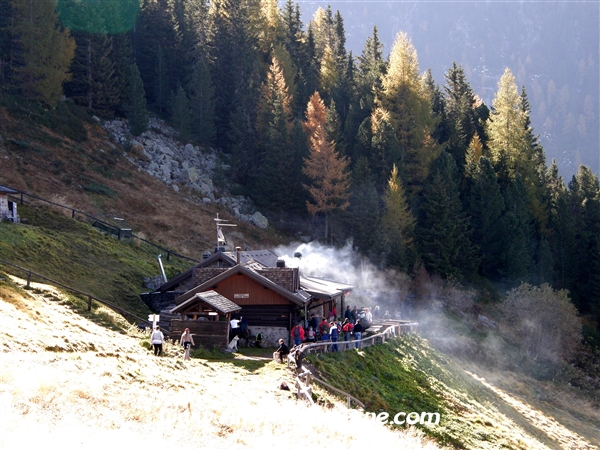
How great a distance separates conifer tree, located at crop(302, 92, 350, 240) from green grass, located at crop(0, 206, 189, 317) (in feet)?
60.1

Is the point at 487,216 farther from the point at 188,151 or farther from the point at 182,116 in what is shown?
the point at 182,116

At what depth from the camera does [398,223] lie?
54.8 m

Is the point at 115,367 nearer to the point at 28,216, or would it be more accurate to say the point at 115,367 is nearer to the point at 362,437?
the point at 362,437

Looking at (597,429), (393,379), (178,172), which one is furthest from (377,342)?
(178,172)

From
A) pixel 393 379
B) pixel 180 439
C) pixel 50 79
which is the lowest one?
pixel 393 379

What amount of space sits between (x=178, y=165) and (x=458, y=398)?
39.0 m

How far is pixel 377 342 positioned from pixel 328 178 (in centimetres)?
2733

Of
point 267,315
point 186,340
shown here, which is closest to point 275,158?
point 267,315

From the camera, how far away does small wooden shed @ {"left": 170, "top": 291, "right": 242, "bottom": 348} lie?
86.1 ft

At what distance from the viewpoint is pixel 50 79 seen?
55.3 metres

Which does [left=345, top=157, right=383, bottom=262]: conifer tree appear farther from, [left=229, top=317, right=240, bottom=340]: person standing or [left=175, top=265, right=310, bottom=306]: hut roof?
[left=229, top=317, right=240, bottom=340]: person standing

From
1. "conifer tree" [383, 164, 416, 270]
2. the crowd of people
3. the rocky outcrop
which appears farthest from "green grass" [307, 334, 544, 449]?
the rocky outcrop

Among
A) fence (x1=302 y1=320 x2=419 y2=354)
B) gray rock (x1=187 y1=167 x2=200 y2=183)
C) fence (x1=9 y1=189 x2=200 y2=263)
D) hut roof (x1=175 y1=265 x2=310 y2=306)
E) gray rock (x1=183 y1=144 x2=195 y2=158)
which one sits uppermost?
gray rock (x1=183 y1=144 x2=195 y2=158)

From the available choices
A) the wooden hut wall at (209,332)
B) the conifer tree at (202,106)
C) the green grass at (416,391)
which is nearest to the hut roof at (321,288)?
the green grass at (416,391)
